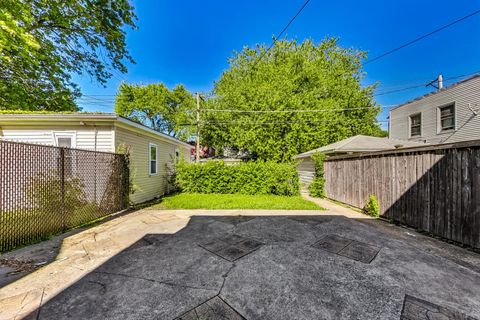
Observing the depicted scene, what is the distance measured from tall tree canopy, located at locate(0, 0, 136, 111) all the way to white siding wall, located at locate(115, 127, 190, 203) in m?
4.57

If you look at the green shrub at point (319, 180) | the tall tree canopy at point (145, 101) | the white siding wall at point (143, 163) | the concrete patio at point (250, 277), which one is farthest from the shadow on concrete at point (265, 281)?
the tall tree canopy at point (145, 101)

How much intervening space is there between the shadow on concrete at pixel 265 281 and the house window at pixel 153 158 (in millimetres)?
5354

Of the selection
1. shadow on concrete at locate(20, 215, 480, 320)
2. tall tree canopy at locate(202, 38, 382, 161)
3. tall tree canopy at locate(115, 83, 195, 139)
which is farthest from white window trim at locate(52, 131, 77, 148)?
tall tree canopy at locate(115, 83, 195, 139)

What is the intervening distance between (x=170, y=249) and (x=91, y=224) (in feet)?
9.23

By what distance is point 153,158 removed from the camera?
352 inches

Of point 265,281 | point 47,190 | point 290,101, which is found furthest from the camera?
point 290,101

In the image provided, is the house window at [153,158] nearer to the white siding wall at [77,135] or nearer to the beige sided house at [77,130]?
the beige sided house at [77,130]

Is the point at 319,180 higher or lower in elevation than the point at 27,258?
higher

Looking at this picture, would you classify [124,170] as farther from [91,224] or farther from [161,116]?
[161,116]

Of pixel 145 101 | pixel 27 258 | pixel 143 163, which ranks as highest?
pixel 145 101

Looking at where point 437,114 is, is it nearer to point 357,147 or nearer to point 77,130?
point 357,147

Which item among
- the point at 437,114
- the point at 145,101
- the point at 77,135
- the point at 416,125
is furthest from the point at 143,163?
the point at 145,101

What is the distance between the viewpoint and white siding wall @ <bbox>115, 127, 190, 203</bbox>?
22.3 feet

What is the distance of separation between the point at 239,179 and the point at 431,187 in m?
6.64
